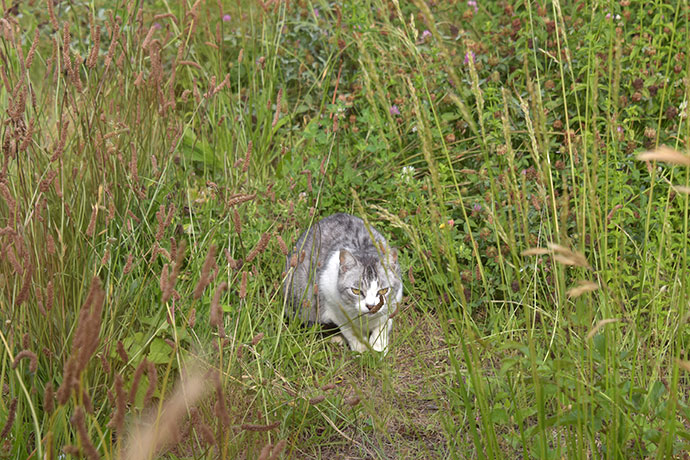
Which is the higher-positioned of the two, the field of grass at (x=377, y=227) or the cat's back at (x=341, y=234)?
the field of grass at (x=377, y=227)

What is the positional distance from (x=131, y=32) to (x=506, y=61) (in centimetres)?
201

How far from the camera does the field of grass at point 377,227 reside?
1.80 metres

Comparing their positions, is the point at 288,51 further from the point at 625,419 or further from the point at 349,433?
the point at 625,419

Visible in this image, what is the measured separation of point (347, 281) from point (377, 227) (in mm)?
556

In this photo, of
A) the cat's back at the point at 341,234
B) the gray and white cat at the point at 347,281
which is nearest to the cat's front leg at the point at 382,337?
the gray and white cat at the point at 347,281

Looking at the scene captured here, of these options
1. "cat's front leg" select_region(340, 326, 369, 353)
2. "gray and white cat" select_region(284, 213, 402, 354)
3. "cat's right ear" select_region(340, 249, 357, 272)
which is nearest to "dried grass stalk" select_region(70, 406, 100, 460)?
"gray and white cat" select_region(284, 213, 402, 354)

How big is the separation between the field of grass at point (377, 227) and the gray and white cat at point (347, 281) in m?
0.12

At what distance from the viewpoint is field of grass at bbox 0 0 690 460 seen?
1.80 m

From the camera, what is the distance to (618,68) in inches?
69.5

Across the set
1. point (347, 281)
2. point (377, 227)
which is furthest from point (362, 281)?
point (377, 227)

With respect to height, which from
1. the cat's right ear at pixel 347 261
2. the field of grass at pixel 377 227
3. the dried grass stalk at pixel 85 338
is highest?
the dried grass stalk at pixel 85 338

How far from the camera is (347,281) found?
3.50 meters

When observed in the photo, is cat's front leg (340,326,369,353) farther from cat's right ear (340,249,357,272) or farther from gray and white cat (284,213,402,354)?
cat's right ear (340,249,357,272)

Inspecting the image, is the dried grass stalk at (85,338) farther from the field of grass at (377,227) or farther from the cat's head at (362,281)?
the cat's head at (362,281)
